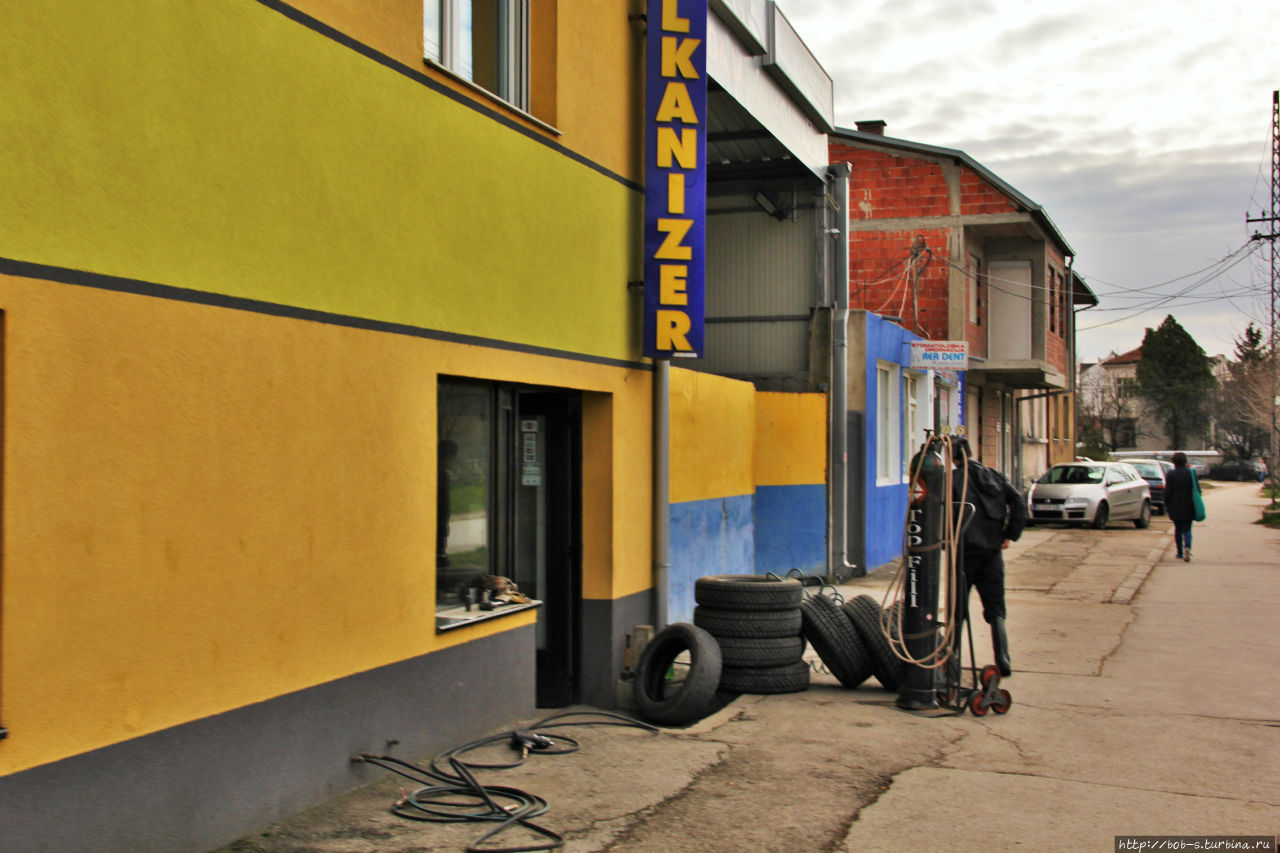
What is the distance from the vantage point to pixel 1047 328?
102 ft

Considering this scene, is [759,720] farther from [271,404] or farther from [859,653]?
[271,404]

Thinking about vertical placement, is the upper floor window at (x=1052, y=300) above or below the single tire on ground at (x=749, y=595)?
above

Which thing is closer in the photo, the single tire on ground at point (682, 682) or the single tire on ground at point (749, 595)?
the single tire on ground at point (682, 682)

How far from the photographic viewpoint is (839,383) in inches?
632

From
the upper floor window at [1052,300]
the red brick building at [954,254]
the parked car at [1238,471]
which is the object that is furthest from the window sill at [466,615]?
the parked car at [1238,471]

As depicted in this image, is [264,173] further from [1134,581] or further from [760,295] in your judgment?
[1134,581]

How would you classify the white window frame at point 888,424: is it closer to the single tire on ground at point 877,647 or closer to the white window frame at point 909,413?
the white window frame at point 909,413

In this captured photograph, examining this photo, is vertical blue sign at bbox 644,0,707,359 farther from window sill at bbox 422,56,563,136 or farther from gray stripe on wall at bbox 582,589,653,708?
gray stripe on wall at bbox 582,589,653,708

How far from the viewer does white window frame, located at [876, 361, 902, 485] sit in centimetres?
1864

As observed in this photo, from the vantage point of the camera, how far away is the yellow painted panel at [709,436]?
10.9 m

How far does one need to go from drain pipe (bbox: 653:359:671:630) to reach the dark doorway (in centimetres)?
84

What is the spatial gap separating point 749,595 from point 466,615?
2.41 m

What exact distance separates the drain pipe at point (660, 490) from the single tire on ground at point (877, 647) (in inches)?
58.9

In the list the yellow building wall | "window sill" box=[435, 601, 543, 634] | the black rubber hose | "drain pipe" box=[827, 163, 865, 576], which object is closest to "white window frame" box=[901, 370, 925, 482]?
"drain pipe" box=[827, 163, 865, 576]
